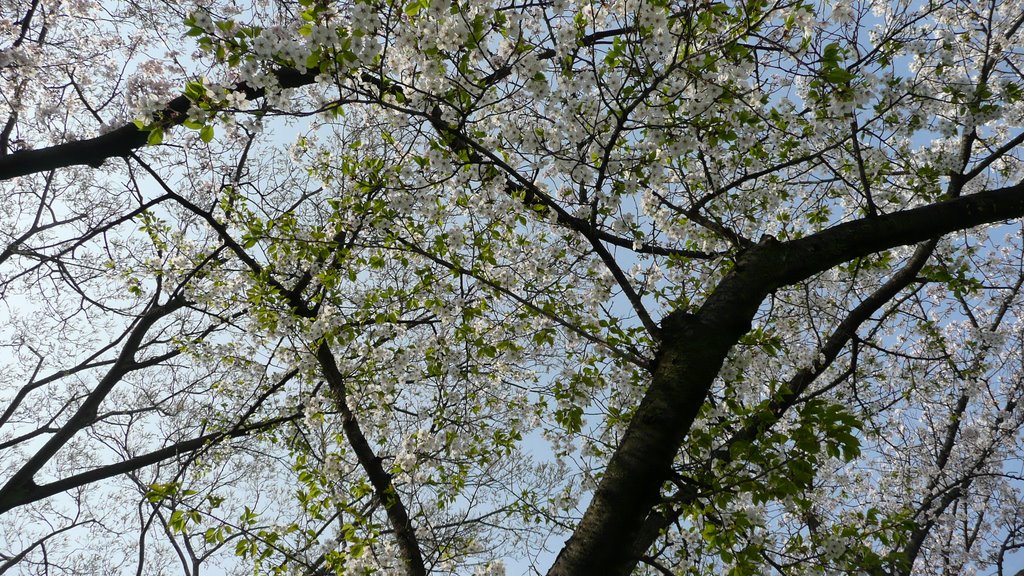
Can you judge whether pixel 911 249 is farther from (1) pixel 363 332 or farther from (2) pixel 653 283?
(1) pixel 363 332

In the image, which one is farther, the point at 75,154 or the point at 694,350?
the point at 75,154

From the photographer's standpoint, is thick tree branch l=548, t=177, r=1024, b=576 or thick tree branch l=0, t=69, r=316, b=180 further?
thick tree branch l=0, t=69, r=316, b=180

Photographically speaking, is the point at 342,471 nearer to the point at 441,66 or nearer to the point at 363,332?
the point at 363,332

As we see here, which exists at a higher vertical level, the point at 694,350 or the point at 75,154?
the point at 75,154

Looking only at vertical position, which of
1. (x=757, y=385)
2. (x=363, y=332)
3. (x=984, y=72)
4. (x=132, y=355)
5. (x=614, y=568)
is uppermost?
(x=984, y=72)

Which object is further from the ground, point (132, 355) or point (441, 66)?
point (441, 66)

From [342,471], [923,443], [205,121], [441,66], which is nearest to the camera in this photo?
[205,121]

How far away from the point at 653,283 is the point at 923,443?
818cm

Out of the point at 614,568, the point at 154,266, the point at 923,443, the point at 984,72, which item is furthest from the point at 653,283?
the point at 923,443

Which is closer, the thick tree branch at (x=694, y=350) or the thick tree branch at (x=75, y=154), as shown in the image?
the thick tree branch at (x=694, y=350)

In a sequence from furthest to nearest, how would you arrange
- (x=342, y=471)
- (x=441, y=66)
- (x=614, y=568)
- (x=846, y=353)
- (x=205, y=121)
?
(x=846, y=353) → (x=342, y=471) → (x=441, y=66) → (x=205, y=121) → (x=614, y=568)

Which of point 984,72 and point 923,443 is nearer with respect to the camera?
point 984,72

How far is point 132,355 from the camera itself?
26.4 feet

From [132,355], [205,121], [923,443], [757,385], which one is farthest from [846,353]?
[132,355]
